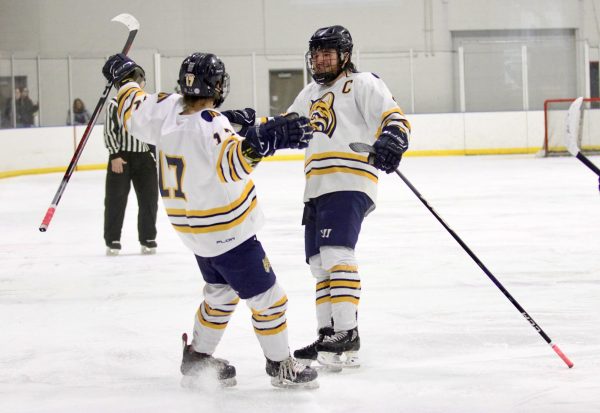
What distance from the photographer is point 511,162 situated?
42.8 feet

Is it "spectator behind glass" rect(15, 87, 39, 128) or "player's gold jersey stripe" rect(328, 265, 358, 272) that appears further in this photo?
"spectator behind glass" rect(15, 87, 39, 128)

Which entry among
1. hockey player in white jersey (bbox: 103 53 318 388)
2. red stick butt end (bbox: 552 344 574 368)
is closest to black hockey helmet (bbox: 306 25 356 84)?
hockey player in white jersey (bbox: 103 53 318 388)

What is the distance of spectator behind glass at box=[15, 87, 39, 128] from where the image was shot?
44.8ft

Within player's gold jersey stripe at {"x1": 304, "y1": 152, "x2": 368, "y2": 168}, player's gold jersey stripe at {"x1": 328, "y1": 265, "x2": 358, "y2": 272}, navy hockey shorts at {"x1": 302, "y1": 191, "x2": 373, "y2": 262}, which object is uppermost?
player's gold jersey stripe at {"x1": 304, "y1": 152, "x2": 368, "y2": 168}

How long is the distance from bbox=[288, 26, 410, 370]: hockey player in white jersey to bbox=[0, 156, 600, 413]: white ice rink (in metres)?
0.17

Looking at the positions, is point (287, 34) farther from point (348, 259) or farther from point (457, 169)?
point (348, 259)

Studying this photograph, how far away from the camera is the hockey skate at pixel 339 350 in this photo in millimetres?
3123

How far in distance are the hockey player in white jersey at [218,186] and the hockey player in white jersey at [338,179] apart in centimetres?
32

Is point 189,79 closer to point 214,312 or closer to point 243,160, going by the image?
point 243,160

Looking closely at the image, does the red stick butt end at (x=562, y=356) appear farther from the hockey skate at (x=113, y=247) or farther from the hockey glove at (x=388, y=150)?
the hockey skate at (x=113, y=247)

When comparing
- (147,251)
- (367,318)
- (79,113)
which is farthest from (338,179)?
(79,113)

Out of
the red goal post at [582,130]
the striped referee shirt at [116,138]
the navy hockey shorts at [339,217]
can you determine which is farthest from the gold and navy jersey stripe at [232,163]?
the red goal post at [582,130]

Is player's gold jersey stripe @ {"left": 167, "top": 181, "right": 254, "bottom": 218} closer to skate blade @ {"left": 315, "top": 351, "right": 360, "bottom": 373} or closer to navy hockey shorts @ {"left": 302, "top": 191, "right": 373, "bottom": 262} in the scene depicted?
navy hockey shorts @ {"left": 302, "top": 191, "right": 373, "bottom": 262}

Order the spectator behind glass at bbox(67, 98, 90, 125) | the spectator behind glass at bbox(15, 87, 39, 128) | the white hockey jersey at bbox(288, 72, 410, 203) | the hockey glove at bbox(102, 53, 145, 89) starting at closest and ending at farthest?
the hockey glove at bbox(102, 53, 145, 89) → the white hockey jersey at bbox(288, 72, 410, 203) → the spectator behind glass at bbox(15, 87, 39, 128) → the spectator behind glass at bbox(67, 98, 90, 125)
